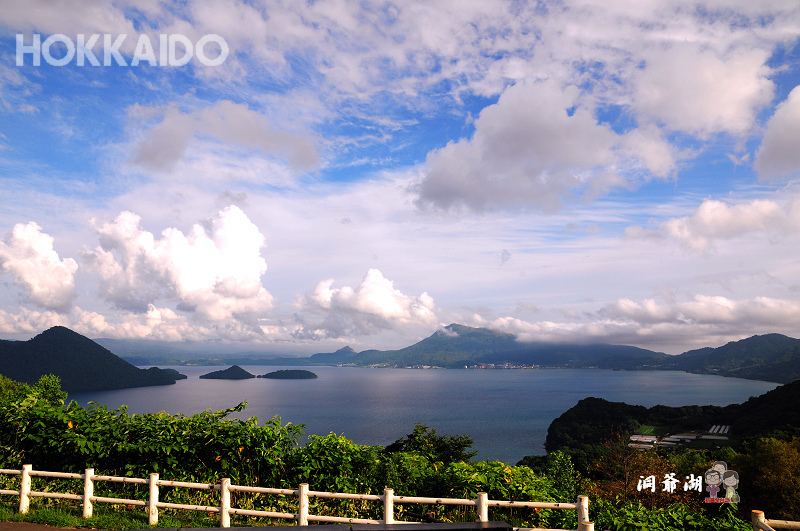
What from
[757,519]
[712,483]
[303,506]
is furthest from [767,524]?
[712,483]

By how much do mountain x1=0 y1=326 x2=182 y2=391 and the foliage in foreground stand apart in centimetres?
19330

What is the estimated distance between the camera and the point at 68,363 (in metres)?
176

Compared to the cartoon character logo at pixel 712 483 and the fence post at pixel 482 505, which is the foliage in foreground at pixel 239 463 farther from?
the cartoon character logo at pixel 712 483

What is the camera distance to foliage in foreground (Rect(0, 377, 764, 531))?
27.1 ft

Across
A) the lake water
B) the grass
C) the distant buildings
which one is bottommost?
the lake water

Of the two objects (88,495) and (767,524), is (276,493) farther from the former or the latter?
(767,524)

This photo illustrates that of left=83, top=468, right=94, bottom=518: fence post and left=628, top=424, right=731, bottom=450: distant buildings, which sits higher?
left=83, top=468, right=94, bottom=518: fence post

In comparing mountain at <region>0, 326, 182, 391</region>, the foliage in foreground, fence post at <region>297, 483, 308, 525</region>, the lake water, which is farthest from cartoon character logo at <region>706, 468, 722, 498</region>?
mountain at <region>0, 326, 182, 391</region>

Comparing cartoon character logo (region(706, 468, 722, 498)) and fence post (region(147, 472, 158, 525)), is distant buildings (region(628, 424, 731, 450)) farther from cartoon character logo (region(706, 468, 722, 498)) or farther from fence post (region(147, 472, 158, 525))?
fence post (region(147, 472, 158, 525))

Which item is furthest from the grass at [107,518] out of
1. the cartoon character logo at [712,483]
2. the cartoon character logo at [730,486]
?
the cartoon character logo at [712,483]

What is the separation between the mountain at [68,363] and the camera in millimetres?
165750

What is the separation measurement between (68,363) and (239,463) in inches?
8384

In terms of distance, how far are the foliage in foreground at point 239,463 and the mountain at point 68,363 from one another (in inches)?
7610

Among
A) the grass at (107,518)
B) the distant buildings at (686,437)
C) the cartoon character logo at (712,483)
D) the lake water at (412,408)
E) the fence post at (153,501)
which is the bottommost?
the lake water at (412,408)
